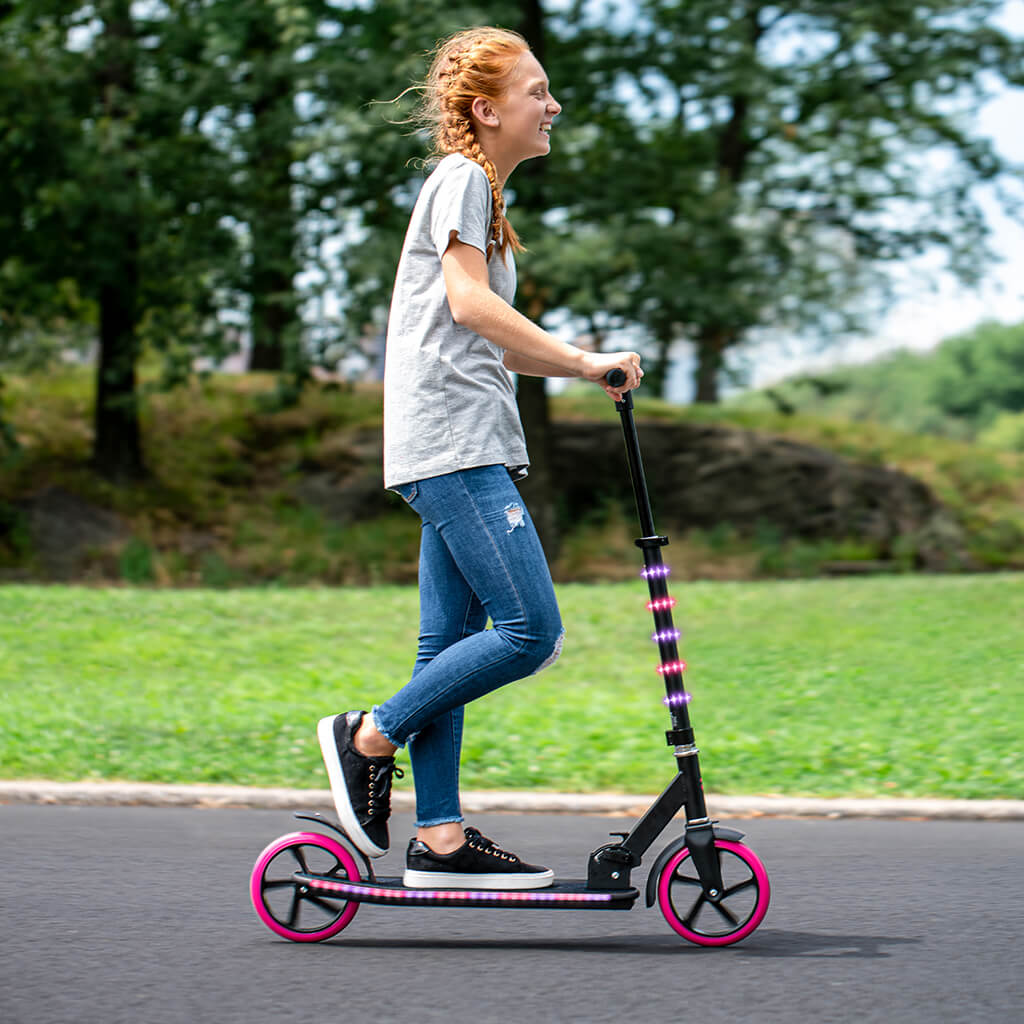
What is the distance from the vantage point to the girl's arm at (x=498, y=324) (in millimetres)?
3383

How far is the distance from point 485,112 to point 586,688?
5.84 m

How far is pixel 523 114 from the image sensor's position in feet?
11.6

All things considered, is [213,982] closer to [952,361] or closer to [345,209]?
[345,209]

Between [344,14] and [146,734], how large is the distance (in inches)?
443

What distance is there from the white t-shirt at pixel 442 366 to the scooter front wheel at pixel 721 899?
3.45 feet

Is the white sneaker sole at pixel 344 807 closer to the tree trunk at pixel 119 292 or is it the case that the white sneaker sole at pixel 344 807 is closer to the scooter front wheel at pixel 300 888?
the scooter front wheel at pixel 300 888

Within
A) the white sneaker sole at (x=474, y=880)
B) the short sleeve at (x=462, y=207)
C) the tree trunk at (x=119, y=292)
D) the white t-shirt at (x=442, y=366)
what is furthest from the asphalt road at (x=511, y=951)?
the tree trunk at (x=119, y=292)

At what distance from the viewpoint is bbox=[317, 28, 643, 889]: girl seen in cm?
341

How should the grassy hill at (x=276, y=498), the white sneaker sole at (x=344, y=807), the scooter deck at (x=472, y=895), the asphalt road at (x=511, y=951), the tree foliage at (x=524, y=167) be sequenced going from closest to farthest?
the asphalt road at (x=511, y=951) → the scooter deck at (x=472, y=895) → the white sneaker sole at (x=344, y=807) → the tree foliage at (x=524, y=167) → the grassy hill at (x=276, y=498)

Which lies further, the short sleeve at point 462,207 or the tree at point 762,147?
the tree at point 762,147

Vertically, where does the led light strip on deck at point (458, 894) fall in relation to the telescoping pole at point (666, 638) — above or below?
below

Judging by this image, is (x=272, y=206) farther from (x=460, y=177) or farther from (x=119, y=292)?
(x=460, y=177)

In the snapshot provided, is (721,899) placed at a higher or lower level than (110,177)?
lower

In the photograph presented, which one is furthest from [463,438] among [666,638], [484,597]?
[666,638]
